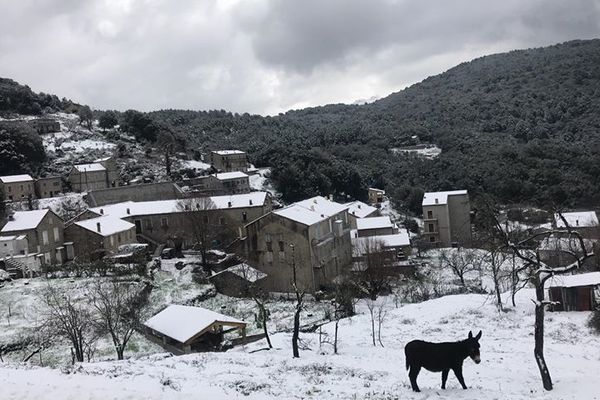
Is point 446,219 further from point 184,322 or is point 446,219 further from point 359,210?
point 184,322

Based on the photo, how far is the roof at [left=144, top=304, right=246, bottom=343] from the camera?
94.7 feet

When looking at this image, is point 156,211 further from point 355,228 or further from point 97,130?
point 97,130

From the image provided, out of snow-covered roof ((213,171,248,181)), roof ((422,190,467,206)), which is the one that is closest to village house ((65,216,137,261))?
snow-covered roof ((213,171,248,181))

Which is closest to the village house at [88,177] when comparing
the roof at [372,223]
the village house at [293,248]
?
the village house at [293,248]

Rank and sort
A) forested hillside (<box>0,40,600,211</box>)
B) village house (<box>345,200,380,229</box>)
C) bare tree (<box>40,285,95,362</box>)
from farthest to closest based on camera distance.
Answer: forested hillside (<box>0,40,600,211</box>), village house (<box>345,200,380,229</box>), bare tree (<box>40,285,95,362</box>)

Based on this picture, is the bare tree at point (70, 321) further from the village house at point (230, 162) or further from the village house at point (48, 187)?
the village house at point (230, 162)

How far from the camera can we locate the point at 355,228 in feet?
208

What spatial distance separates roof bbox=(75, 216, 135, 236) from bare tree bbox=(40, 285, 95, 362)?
1179cm

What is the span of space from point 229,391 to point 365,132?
127 meters

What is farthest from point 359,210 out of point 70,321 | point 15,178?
point 70,321

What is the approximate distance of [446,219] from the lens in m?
70.2

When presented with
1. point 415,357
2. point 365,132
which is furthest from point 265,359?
point 365,132

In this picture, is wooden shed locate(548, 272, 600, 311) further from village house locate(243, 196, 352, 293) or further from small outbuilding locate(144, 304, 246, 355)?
village house locate(243, 196, 352, 293)

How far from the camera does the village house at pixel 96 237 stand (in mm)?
49734
